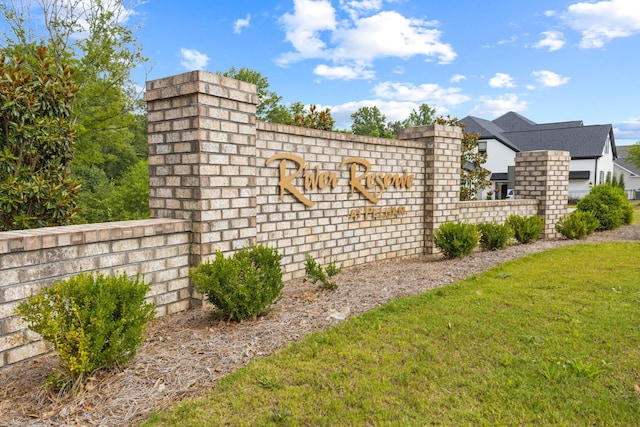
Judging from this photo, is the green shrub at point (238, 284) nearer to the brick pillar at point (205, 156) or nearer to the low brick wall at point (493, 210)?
the brick pillar at point (205, 156)

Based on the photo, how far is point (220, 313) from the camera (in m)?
4.86

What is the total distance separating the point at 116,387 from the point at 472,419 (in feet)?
8.48

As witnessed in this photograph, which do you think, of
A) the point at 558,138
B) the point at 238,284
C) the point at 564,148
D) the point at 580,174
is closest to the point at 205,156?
the point at 238,284

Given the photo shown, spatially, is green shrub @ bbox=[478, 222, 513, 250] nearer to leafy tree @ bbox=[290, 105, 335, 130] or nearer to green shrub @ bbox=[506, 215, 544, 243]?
green shrub @ bbox=[506, 215, 544, 243]

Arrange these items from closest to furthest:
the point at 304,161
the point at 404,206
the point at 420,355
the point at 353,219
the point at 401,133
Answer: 1. the point at 420,355
2. the point at 304,161
3. the point at 353,219
4. the point at 404,206
5. the point at 401,133

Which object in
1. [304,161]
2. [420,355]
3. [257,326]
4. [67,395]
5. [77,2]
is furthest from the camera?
[77,2]

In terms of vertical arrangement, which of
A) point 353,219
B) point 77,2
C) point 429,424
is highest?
point 77,2

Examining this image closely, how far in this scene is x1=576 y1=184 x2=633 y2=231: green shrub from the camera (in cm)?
1366

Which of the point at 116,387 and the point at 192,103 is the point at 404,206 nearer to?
the point at 192,103

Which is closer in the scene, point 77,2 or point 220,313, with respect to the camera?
point 220,313

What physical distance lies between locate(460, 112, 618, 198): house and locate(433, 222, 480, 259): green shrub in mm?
29154

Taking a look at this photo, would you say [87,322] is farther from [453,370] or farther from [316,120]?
[316,120]

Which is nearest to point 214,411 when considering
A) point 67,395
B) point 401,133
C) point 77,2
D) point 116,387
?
point 116,387

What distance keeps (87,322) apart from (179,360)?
841 millimetres
